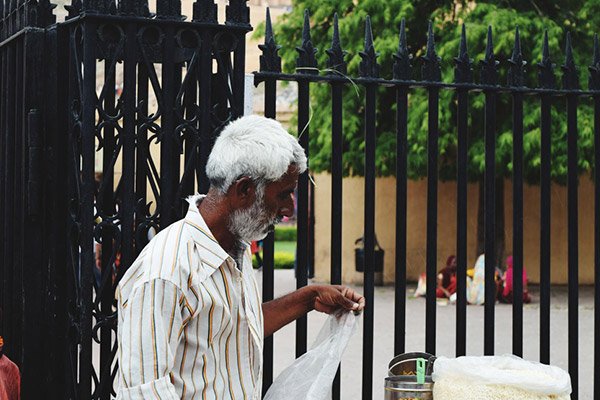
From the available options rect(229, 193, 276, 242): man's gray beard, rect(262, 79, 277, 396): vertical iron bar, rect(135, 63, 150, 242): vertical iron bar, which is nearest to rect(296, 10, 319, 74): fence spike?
rect(262, 79, 277, 396): vertical iron bar

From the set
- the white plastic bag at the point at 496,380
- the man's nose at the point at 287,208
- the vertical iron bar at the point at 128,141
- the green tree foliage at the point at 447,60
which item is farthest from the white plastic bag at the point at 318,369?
the green tree foliage at the point at 447,60

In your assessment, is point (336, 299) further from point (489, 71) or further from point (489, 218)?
point (489, 71)

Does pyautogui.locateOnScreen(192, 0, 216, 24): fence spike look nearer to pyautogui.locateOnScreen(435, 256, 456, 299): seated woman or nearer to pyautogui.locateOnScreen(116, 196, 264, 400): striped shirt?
pyautogui.locateOnScreen(116, 196, 264, 400): striped shirt

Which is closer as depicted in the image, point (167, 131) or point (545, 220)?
point (167, 131)

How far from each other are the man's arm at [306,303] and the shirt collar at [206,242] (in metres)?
0.64

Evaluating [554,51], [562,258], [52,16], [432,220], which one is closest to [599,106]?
[432,220]

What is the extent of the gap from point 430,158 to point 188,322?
210 cm

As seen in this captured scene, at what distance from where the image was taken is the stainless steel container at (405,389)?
158 inches

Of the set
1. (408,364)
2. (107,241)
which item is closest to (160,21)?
(107,241)

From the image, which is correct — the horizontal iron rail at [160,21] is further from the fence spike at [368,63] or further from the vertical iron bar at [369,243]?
the vertical iron bar at [369,243]

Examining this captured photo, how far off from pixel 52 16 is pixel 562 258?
52.5 feet

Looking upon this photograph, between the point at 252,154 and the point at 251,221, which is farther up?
the point at 252,154

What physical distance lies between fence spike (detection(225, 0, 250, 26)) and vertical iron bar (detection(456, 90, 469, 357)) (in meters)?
1.19

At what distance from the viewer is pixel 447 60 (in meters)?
15.8
